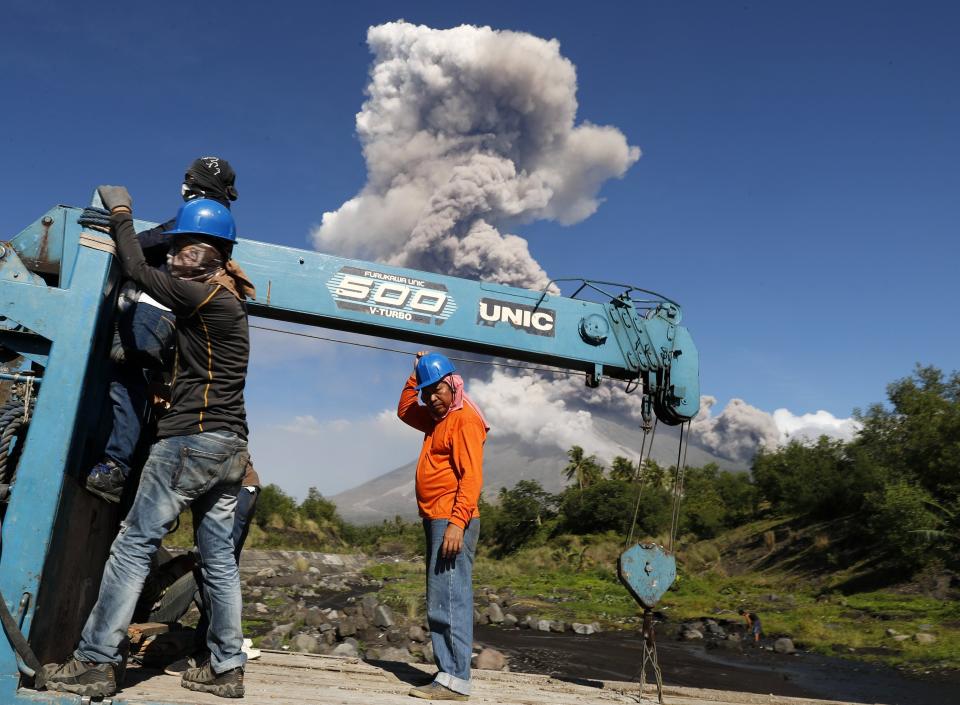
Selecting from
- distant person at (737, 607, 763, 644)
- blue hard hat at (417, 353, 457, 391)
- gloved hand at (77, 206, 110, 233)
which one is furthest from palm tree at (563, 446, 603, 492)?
gloved hand at (77, 206, 110, 233)

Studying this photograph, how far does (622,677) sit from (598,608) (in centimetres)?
1092

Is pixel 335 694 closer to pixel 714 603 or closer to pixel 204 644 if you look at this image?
pixel 204 644

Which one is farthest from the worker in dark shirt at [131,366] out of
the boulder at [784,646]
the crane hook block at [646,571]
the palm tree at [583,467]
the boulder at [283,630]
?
the palm tree at [583,467]

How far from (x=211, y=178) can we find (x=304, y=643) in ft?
29.4

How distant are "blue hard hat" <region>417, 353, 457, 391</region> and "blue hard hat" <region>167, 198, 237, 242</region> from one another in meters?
1.36

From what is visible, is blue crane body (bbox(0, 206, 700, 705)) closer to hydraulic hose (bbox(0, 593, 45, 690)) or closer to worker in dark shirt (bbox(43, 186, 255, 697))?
hydraulic hose (bbox(0, 593, 45, 690))

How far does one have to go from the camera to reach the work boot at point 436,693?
3.57 metres

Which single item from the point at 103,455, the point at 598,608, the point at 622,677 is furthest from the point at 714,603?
the point at 103,455

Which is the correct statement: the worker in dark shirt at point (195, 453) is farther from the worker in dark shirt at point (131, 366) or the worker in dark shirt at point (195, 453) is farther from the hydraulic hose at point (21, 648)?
the worker in dark shirt at point (131, 366)

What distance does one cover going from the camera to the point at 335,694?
3.33m

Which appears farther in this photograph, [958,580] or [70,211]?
[958,580]

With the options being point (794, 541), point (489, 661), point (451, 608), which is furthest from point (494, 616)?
point (794, 541)

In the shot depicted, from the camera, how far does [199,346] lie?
3.01 meters

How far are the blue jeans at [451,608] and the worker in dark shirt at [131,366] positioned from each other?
1.54 m
